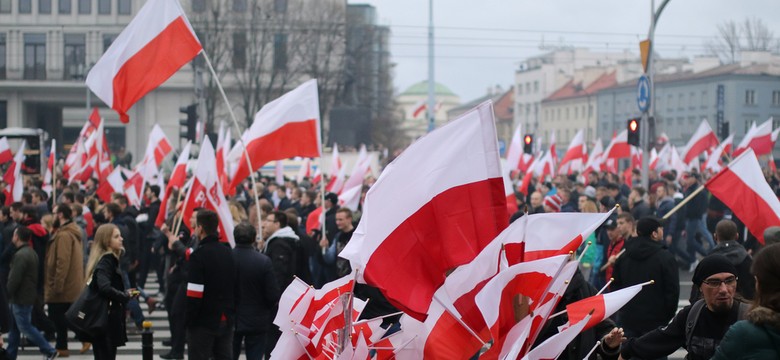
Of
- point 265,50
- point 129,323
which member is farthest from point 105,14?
point 129,323

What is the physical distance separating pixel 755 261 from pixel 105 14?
2703 inches

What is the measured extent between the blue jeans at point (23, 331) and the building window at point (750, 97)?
69.3 m

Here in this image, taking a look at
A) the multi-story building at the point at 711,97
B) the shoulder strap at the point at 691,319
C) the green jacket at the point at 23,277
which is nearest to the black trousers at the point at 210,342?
the green jacket at the point at 23,277

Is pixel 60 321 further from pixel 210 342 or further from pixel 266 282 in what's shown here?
pixel 266 282

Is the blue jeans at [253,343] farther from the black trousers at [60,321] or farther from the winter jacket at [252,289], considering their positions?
the black trousers at [60,321]

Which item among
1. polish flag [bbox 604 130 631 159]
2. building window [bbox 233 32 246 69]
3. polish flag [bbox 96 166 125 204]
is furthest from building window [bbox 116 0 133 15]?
polish flag [bbox 96 166 125 204]

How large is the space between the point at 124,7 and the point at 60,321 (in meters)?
60.3

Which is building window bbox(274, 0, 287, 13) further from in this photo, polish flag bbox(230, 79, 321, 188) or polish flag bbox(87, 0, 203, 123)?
polish flag bbox(87, 0, 203, 123)

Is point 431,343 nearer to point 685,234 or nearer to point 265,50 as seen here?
point 685,234

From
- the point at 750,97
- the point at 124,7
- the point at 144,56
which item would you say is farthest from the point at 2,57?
the point at 144,56

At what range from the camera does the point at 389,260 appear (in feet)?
17.1

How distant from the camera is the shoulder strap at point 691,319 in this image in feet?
18.6

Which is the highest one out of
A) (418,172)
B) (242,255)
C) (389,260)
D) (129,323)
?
(418,172)

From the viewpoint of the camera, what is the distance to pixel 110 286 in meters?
9.69
